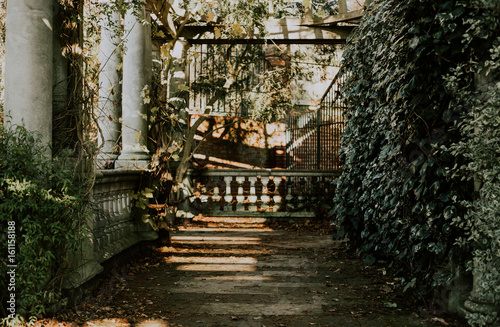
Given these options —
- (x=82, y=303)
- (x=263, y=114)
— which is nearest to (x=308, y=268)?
(x=82, y=303)

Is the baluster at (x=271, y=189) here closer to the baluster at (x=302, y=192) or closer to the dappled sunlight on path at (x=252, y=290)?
the baluster at (x=302, y=192)

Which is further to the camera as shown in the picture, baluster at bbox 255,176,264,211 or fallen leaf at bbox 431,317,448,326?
baluster at bbox 255,176,264,211

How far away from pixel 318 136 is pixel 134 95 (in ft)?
17.9

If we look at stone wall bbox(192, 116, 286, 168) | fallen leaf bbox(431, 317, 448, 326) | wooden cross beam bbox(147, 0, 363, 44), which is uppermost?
wooden cross beam bbox(147, 0, 363, 44)

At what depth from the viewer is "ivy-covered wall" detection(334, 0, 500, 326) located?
2824mm

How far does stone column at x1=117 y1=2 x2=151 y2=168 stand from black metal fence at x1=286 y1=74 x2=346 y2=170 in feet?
13.8

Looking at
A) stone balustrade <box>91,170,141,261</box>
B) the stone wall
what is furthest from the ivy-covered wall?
the stone wall

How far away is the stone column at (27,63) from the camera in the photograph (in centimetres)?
348

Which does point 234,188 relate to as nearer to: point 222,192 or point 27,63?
point 222,192

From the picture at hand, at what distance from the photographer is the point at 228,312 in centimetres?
386

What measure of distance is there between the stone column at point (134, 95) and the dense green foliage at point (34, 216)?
288 centimetres

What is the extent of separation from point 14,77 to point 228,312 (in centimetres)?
262

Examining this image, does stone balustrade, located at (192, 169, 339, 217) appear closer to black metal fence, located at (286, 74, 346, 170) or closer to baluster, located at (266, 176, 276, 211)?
baluster, located at (266, 176, 276, 211)

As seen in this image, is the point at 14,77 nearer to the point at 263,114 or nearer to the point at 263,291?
the point at 263,291
